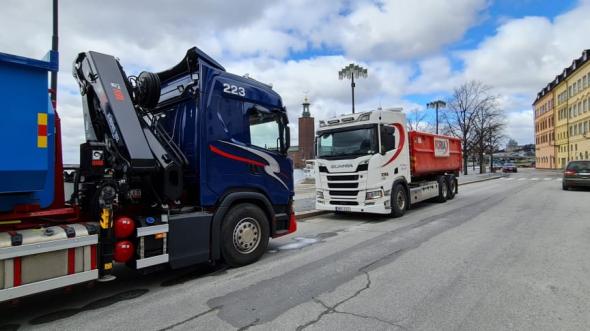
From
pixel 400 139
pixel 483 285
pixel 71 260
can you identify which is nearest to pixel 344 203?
pixel 400 139

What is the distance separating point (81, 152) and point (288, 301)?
127 inches

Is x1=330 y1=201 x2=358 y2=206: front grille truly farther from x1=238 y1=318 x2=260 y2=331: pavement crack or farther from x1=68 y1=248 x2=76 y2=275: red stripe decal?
x1=68 y1=248 x2=76 y2=275: red stripe decal

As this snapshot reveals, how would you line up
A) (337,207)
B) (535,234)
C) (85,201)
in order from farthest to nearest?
(337,207) → (535,234) → (85,201)

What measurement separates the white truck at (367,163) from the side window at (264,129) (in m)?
4.25

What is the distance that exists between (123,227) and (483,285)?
181 inches

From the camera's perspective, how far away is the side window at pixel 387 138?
10055 millimetres

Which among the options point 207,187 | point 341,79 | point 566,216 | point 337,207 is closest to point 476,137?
point 341,79

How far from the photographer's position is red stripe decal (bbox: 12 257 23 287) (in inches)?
139

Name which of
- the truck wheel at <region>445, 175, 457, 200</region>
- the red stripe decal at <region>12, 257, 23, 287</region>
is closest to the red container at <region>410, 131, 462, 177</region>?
the truck wheel at <region>445, 175, 457, 200</region>

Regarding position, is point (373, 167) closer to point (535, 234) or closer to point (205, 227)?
point (535, 234)

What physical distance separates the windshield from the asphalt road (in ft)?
11.0

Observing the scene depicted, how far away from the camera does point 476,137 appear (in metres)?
43.3

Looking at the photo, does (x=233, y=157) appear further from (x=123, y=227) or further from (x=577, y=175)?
(x=577, y=175)

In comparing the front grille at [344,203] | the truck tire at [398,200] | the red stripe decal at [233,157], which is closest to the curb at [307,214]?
the front grille at [344,203]
